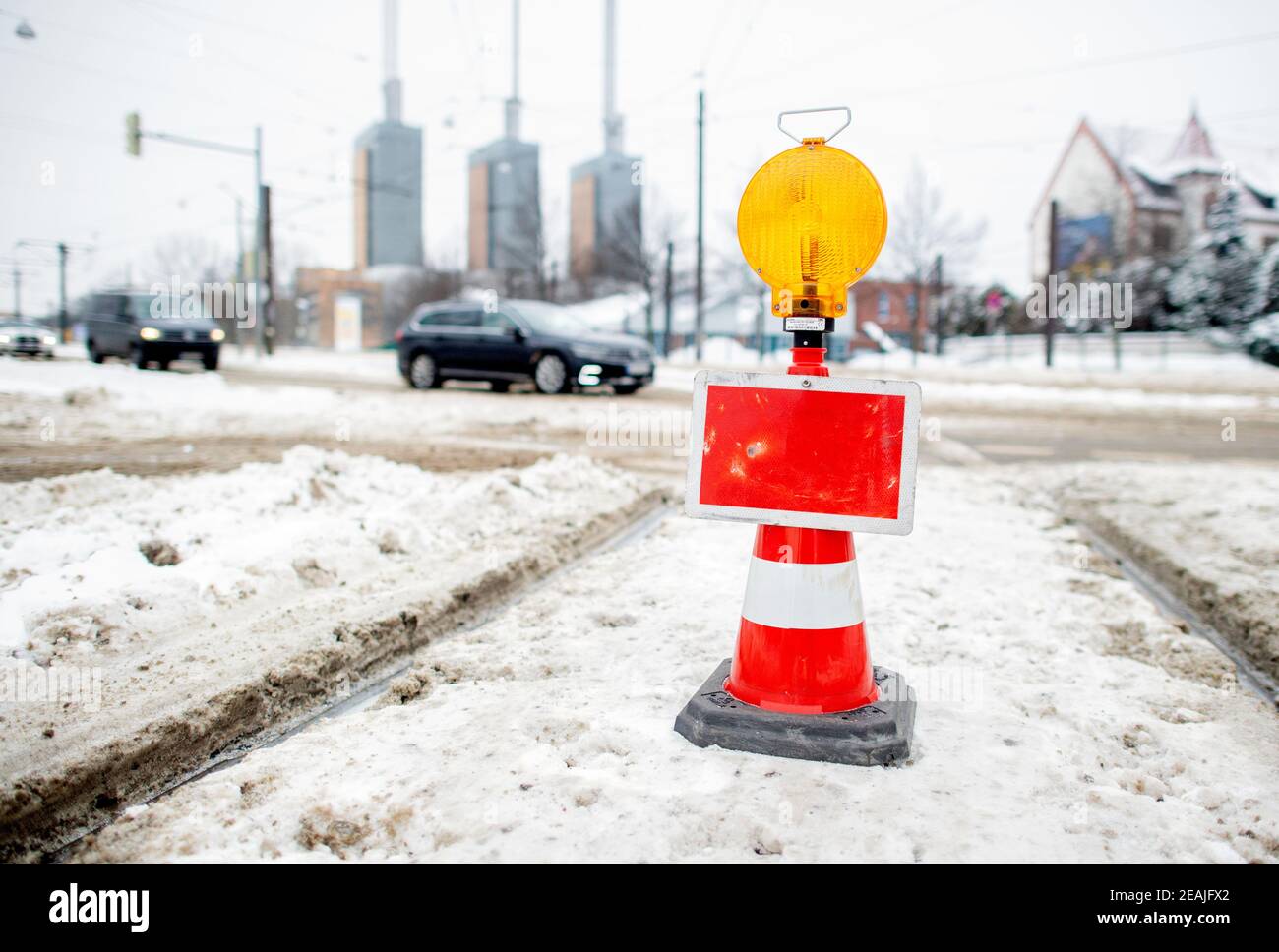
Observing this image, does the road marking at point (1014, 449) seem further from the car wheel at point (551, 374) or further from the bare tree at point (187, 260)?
the bare tree at point (187, 260)

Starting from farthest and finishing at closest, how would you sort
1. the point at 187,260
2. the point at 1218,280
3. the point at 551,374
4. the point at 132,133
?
the point at 187,260 < the point at 1218,280 < the point at 132,133 < the point at 551,374

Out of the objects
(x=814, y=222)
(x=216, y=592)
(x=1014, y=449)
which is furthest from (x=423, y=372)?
(x=814, y=222)

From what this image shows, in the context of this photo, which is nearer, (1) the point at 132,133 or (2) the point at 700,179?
(1) the point at 132,133

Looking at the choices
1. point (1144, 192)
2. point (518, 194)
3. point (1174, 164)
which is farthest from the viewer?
point (518, 194)

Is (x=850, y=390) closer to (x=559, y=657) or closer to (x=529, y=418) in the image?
(x=559, y=657)

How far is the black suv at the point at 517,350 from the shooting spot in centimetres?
1427

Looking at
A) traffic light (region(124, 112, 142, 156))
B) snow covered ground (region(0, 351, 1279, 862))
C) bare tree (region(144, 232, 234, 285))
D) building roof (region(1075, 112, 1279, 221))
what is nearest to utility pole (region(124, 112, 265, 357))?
traffic light (region(124, 112, 142, 156))

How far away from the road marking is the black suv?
6.39m

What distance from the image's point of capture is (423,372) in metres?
15.6

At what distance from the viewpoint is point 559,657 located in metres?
3.11

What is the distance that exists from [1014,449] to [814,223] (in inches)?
299

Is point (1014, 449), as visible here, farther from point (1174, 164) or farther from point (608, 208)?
point (608, 208)

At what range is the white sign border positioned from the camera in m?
2.32
